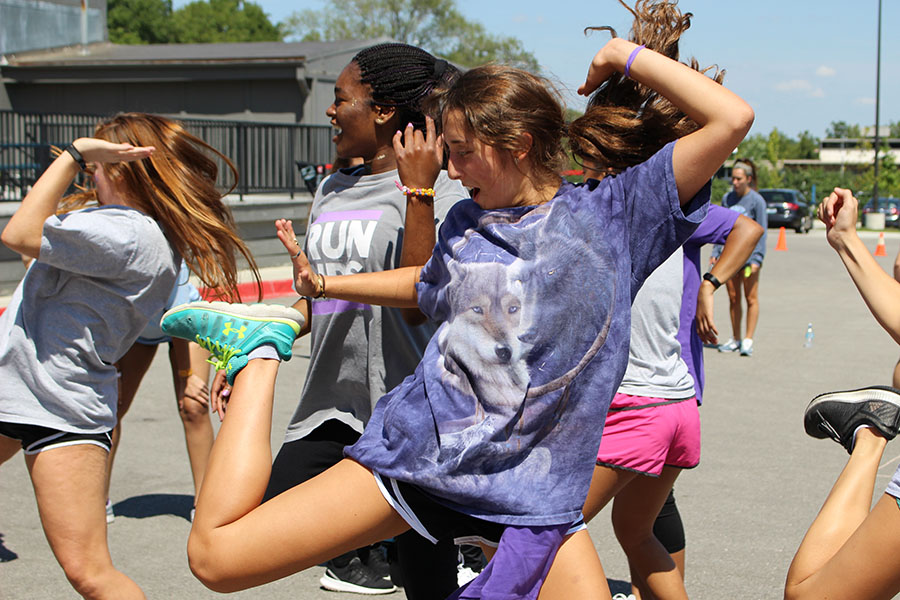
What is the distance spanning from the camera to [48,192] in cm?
316

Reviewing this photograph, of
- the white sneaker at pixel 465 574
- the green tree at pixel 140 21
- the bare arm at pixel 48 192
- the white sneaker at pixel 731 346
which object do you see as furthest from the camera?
the green tree at pixel 140 21

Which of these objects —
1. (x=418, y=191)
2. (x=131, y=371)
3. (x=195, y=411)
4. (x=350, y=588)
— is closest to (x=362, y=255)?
(x=418, y=191)

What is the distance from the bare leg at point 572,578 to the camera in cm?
225

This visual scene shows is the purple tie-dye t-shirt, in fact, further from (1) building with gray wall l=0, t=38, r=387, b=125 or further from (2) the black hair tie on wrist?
(1) building with gray wall l=0, t=38, r=387, b=125

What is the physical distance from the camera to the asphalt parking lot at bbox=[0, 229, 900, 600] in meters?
4.49

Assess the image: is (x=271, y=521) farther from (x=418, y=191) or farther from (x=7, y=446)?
(x=7, y=446)

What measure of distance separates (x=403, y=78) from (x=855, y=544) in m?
2.00

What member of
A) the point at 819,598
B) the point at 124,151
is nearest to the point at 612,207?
the point at 819,598

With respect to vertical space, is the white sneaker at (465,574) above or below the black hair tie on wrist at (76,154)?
below

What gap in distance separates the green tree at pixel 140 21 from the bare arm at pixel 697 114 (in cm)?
7687

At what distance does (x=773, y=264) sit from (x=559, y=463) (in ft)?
71.2

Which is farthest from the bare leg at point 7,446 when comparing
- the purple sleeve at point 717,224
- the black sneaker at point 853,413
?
the purple sleeve at point 717,224

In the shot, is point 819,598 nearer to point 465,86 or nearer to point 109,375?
point 465,86

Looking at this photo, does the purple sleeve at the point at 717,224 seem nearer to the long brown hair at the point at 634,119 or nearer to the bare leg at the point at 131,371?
the long brown hair at the point at 634,119
